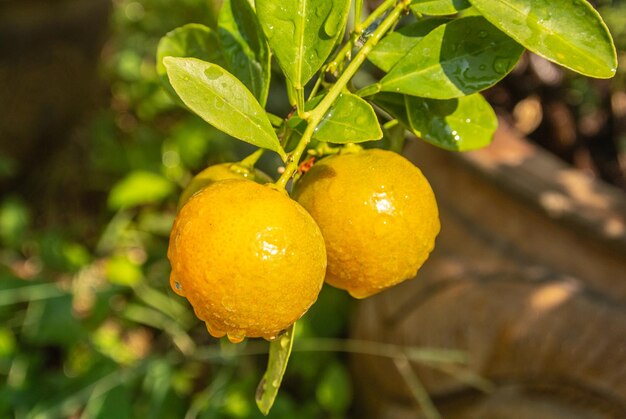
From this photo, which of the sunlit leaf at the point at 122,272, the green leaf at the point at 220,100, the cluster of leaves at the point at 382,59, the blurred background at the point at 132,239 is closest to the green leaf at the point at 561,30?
the cluster of leaves at the point at 382,59

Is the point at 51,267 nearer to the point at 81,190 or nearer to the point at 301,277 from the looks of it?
the point at 81,190

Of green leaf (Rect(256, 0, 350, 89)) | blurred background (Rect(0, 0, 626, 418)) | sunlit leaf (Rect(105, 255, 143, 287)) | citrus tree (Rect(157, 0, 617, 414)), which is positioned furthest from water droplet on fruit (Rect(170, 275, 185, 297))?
sunlit leaf (Rect(105, 255, 143, 287))

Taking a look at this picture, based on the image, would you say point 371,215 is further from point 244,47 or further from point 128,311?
point 128,311

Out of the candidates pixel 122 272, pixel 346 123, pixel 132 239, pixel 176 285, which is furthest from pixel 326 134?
pixel 132 239

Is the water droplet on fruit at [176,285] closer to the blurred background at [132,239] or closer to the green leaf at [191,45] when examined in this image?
the green leaf at [191,45]

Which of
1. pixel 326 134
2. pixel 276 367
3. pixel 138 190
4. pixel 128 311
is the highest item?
pixel 326 134
